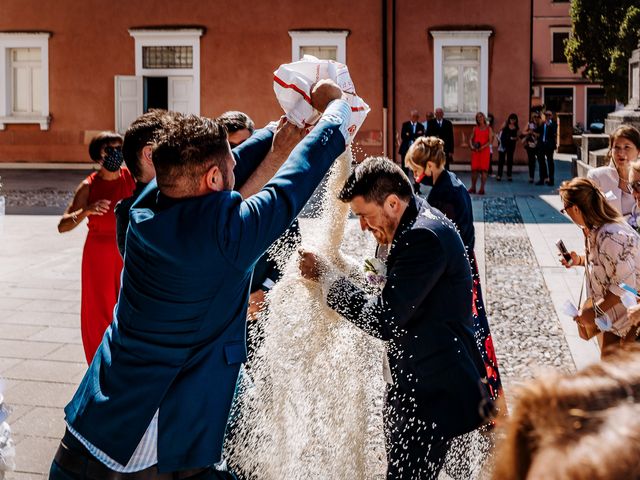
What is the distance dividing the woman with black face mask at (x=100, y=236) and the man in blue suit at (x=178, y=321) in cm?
255

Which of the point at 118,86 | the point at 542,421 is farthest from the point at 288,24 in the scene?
the point at 542,421

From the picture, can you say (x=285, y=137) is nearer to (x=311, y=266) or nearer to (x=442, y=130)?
(x=311, y=266)

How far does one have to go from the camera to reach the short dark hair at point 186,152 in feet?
7.48

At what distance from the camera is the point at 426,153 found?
541 centimetres

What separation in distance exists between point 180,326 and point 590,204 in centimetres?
269

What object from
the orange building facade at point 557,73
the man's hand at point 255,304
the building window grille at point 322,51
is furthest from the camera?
the orange building facade at point 557,73

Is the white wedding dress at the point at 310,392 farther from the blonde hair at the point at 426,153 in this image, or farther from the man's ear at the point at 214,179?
the blonde hair at the point at 426,153

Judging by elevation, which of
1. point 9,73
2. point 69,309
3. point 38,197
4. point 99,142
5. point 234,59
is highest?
point 234,59

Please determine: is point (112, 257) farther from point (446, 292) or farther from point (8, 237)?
point (8, 237)

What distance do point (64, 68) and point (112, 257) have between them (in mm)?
19249

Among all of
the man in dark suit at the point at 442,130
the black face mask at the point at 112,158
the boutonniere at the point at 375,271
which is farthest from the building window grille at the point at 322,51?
the boutonniere at the point at 375,271

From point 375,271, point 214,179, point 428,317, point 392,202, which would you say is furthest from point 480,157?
point 214,179

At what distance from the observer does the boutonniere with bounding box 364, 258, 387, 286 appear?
3381 mm

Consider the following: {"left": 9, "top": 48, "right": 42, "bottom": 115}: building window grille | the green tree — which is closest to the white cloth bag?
{"left": 9, "top": 48, "right": 42, "bottom": 115}: building window grille
